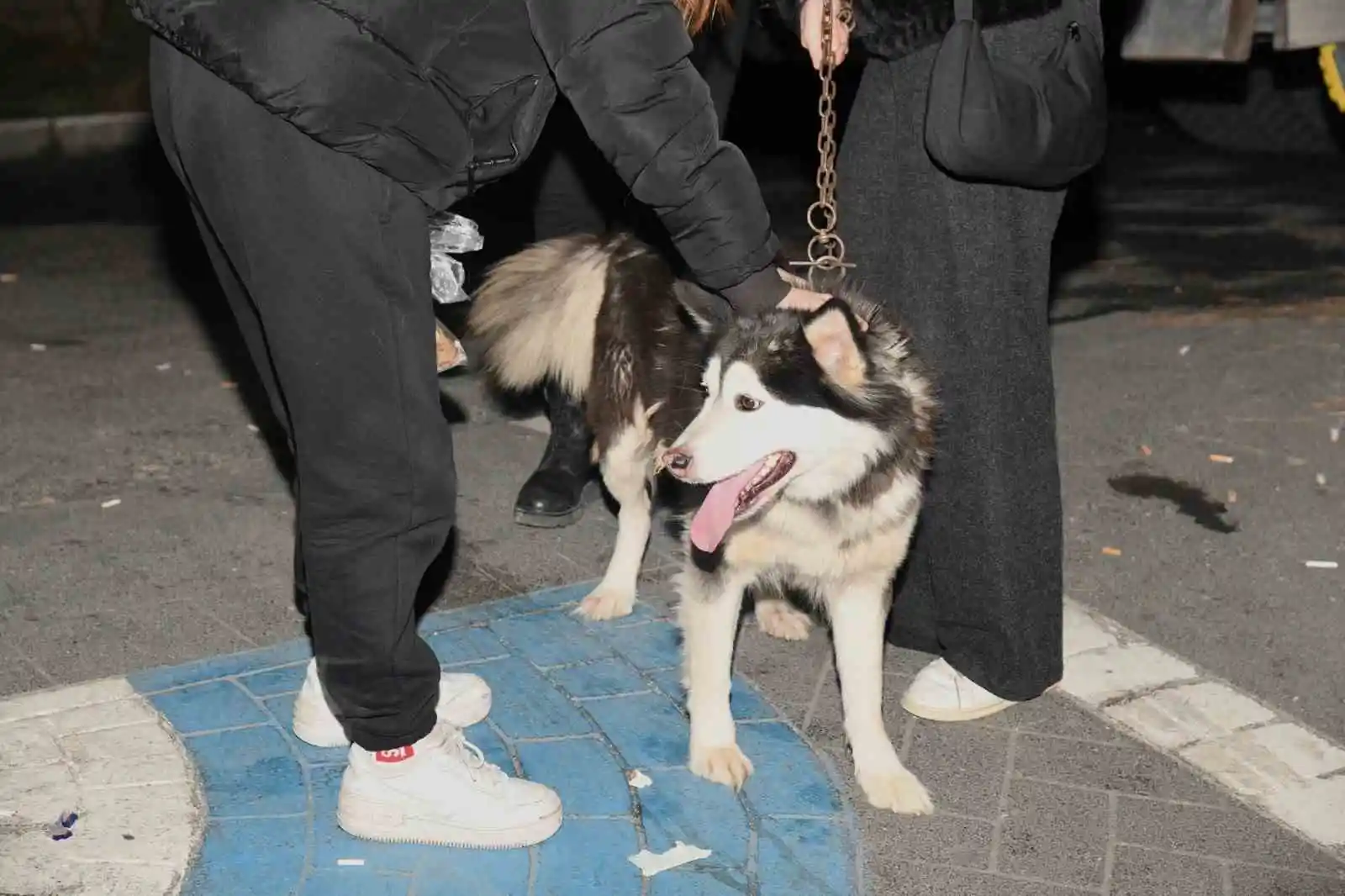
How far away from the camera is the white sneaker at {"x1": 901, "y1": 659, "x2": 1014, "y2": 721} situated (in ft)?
12.7

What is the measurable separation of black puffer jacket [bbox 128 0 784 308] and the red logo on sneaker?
1.16 metres

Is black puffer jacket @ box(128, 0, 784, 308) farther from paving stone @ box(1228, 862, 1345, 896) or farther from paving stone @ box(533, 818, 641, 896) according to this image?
paving stone @ box(1228, 862, 1345, 896)

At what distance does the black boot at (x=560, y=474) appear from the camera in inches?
198

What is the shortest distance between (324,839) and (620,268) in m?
1.74

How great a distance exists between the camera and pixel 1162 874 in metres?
3.25

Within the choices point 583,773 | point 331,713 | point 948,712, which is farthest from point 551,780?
point 948,712

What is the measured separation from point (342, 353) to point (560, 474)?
91.7 inches

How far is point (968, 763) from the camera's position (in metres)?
3.70

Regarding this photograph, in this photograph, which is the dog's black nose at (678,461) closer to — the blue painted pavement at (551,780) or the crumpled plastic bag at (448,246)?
the crumpled plastic bag at (448,246)

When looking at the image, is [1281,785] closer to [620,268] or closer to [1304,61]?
[620,268]

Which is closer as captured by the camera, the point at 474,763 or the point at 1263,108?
the point at 474,763

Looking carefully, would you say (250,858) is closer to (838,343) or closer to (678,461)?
(678,461)

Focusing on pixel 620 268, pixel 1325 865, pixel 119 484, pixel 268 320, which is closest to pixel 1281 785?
pixel 1325 865

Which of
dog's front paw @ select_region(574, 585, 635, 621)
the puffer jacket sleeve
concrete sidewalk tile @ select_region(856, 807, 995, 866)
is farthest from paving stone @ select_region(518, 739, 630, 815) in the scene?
the puffer jacket sleeve
